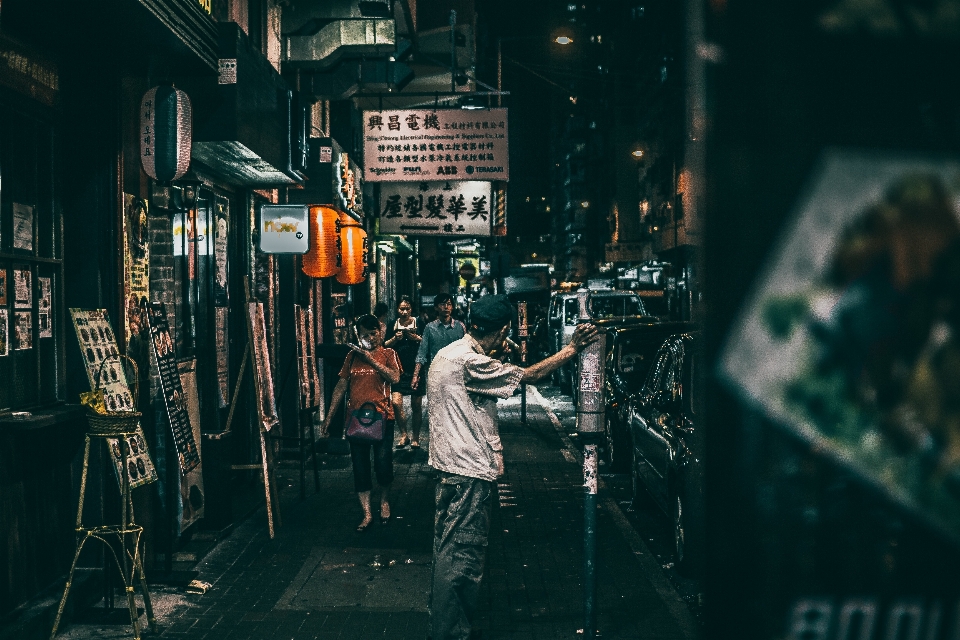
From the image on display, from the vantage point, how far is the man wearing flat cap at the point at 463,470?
209 inches

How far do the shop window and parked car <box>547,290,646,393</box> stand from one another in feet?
51.3

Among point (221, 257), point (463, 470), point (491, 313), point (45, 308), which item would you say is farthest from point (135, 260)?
point (463, 470)

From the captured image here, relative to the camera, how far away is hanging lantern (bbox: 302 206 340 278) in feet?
40.4

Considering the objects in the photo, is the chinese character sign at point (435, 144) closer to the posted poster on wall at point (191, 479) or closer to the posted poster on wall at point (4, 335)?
the posted poster on wall at point (191, 479)

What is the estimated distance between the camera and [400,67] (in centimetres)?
1391

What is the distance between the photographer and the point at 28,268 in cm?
612

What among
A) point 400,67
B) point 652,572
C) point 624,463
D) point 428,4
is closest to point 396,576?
point 652,572

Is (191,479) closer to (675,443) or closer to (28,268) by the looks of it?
(28,268)

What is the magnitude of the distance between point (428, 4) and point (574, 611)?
524 inches

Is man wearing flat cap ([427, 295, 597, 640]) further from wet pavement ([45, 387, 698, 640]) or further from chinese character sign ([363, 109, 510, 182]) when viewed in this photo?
chinese character sign ([363, 109, 510, 182])

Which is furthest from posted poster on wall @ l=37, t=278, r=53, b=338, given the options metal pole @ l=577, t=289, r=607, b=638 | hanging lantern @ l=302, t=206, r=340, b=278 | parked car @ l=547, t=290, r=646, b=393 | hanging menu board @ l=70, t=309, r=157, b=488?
parked car @ l=547, t=290, r=646, b=393

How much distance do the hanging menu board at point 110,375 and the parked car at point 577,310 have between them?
51.3ft

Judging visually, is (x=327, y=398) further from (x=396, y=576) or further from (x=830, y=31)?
(x=830, y=31)

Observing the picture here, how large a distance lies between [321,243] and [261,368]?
388 cm
